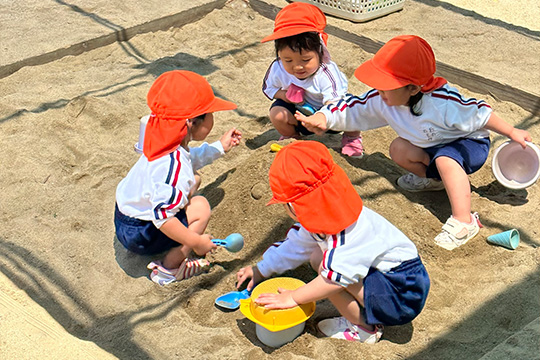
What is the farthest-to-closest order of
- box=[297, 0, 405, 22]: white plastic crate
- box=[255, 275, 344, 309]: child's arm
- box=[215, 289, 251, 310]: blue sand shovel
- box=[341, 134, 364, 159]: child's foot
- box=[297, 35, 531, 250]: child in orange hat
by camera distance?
box=[297, 0, 405, 22]: white plastic crate < box=[341, 134, 364, 159]: child's foot < box=[297, 35, 531, 250]: child in orange hat < box=[215, 289, 251, 310]: blue sand shovel < box=[255, 275, 344, 309]: child's arm

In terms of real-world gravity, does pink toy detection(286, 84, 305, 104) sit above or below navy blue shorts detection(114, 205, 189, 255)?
above

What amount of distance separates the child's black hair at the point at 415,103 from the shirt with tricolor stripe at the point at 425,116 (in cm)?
2

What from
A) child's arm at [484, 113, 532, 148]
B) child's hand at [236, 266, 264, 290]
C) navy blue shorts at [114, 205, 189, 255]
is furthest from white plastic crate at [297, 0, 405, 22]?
child's hand at [236, 266, 264, 290]

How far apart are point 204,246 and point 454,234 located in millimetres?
1200

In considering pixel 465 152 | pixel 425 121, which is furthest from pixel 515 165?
pixel 425 121

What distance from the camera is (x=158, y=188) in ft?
8.97

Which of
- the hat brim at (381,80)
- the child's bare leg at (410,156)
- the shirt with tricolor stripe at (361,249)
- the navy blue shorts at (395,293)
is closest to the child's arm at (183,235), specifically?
the shirt with tricolor stripe at (361,249)

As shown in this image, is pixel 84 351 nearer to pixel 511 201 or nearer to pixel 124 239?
pixel 124 239

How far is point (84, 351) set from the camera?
2346 millimetres

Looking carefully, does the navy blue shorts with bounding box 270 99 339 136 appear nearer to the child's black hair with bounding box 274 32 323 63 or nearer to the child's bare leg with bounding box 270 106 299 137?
the child's bare leg with bounding box 270 106 299 137

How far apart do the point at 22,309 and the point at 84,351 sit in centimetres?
45

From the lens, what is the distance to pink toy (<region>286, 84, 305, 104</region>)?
12.3 ft

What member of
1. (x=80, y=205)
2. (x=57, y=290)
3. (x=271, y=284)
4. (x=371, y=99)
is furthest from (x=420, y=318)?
(x=80, y=205)

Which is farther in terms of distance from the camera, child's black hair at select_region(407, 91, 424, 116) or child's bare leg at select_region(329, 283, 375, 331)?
child's black hair at select_region(407, 91, 424, 116)
